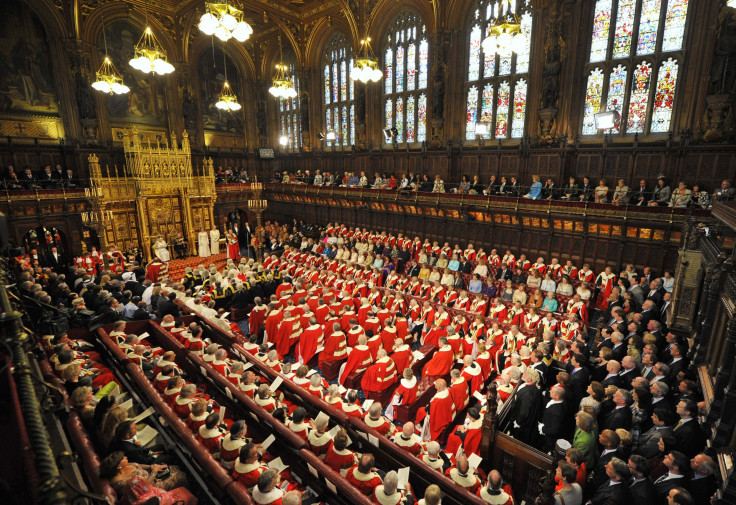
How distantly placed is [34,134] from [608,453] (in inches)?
1070

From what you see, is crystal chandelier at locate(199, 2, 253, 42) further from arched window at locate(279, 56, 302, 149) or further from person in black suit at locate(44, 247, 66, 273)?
arched window at locate(279, 56, 302, 149)

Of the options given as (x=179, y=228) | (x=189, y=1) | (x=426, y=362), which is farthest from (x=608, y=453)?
(x=189, y=1)

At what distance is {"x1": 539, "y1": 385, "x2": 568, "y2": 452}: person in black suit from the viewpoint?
567cm

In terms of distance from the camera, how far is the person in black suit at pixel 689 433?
4555 mm

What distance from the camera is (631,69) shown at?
1421 centimetres

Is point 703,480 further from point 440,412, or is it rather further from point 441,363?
point 441,363

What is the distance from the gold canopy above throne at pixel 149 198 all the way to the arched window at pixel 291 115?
30.6ft

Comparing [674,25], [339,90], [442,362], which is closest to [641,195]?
[674,25]

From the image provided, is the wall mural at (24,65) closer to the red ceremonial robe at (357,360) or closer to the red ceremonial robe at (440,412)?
the red ceremonial robe at (357,360)

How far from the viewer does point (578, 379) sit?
6.53 m

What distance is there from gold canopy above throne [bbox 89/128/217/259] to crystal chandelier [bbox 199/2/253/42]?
546 inches

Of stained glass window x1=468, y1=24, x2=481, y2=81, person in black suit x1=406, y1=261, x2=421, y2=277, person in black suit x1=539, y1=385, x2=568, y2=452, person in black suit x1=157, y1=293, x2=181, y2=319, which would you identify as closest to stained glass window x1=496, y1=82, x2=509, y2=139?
stained glass window x1=468, y1=24, x2=481, y2=81

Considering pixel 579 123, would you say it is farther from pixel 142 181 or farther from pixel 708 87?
pixel 142 181

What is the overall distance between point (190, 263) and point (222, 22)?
1438 centimetres
